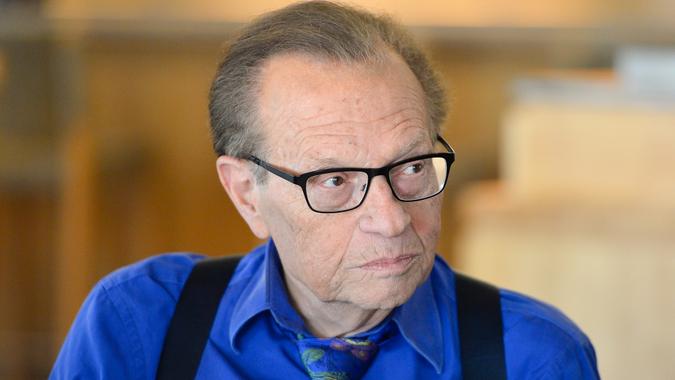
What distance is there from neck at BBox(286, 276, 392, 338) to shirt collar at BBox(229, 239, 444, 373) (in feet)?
0.07

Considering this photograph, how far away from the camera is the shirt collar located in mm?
1296

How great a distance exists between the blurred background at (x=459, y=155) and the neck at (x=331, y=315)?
3.22 feet

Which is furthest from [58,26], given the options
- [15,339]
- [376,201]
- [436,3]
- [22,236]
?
[376,201]

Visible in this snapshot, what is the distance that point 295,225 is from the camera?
4.21 feet

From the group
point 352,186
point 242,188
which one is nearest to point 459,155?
point 242,188

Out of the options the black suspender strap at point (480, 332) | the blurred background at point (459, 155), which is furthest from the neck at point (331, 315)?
the blurred background at point (459, 155)

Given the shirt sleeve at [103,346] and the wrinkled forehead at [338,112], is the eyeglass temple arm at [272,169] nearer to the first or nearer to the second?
the wrinkled forehead at [338,112]

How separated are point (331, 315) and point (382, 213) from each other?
20cm

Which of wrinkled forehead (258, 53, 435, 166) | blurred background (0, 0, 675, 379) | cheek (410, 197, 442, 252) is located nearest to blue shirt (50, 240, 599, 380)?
cheek (410, 197, 442, 252)

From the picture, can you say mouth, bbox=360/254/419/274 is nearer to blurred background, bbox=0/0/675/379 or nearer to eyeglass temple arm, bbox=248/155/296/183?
eyeglass temple arm, bbox=248/155/296/183

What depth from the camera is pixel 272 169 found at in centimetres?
127

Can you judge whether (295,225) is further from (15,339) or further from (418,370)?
(15,339)

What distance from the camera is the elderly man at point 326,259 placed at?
123 centimetres

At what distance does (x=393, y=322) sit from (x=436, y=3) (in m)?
2.68
